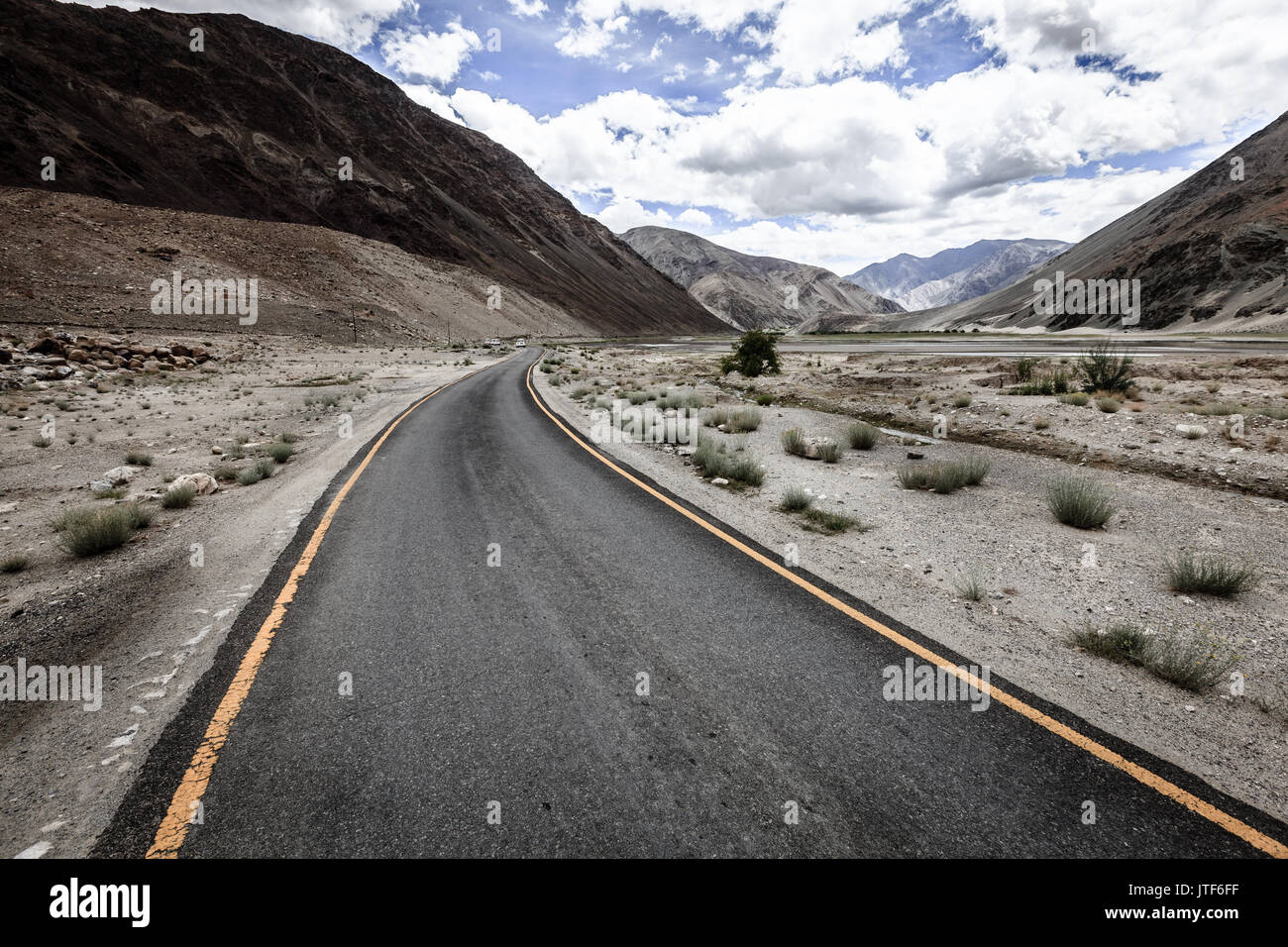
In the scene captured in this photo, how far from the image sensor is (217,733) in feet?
10.7

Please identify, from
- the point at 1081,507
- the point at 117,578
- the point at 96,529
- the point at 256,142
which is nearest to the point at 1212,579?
the point at 1081,507

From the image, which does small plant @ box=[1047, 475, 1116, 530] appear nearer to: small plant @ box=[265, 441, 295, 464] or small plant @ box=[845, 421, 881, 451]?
small plant @ box=[845, 421, 881, 451]

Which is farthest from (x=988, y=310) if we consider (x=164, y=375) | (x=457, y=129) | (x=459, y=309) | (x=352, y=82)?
(x=164, y=375)

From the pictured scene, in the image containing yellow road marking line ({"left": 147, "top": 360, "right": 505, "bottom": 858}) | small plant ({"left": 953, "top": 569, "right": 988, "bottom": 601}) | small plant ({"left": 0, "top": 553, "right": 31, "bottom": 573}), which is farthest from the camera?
small plant ({"left": 0, "top": 553, "right": 31, "bottom": 573})

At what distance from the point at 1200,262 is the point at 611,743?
3998 inches

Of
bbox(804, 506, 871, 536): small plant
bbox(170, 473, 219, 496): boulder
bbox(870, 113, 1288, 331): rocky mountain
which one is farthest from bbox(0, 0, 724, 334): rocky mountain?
bbox(870, 113, 1288, 331): rocky mountain

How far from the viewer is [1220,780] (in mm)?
2908

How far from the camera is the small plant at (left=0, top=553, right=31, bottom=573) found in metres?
5.53

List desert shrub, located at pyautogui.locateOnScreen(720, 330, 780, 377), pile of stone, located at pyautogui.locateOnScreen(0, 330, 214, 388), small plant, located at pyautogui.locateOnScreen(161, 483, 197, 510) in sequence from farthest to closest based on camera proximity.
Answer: desert shrub, located at pyautogui.locateOnScreen(720, 330, 780, 377) < pile of stone, located at pyautogui.locateOnScreen(0, 330, 214, 388) < small plant, located at pyautogui.locateOnScreen(161, 483, 197, 510)

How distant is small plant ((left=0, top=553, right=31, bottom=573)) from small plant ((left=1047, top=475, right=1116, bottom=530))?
39.9 feet

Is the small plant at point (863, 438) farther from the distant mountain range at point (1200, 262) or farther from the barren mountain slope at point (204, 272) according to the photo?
the distant mountain range at point (1200, 262)

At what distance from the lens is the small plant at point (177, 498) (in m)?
7.67

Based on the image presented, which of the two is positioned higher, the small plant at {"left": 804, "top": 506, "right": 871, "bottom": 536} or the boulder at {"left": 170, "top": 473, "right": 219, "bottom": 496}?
the boulder at {"left": 170, "top": 473, "right": 219, "bottom": 496}
